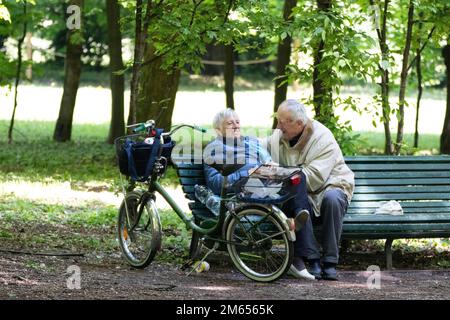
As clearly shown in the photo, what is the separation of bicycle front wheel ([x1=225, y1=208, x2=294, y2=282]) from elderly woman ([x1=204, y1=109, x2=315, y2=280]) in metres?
0.20

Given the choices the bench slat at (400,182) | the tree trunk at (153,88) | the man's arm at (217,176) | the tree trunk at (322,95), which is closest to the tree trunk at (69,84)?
the tree trunk at (153,88)

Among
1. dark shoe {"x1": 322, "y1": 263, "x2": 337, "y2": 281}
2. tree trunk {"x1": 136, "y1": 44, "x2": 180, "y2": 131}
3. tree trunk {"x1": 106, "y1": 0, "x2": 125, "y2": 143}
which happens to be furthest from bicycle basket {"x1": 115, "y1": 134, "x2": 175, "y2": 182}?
tree trunk {"x1": 106, "y1": 0, "x2": 125, "y2": 143}

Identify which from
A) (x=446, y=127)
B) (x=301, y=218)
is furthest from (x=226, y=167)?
(x=446, y=127)

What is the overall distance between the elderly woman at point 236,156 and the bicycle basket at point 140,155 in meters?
0.39

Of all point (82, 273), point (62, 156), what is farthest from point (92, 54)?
point (82, 273)

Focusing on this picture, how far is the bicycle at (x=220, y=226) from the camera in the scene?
7.55 m

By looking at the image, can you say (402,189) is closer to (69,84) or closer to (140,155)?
(140,155)

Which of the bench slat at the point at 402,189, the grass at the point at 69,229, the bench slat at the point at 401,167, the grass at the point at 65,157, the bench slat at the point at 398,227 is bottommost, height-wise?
the grass at the point at 65,157

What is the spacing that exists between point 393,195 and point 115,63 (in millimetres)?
10903

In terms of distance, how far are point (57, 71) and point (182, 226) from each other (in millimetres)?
35440

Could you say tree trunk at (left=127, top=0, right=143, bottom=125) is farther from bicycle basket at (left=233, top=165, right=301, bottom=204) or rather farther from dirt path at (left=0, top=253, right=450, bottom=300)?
bicycle basket at (left=233, top=165, right=301, bottom=204)

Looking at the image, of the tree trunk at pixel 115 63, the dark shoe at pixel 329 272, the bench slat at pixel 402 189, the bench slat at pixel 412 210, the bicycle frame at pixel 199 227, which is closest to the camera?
the bicycle frame at pixel 199 227

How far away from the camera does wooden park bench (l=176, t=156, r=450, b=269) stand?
27.5ft

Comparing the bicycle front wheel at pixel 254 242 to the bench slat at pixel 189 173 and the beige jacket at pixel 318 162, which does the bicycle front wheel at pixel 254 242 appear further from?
the bench slat at pixel 189 173
